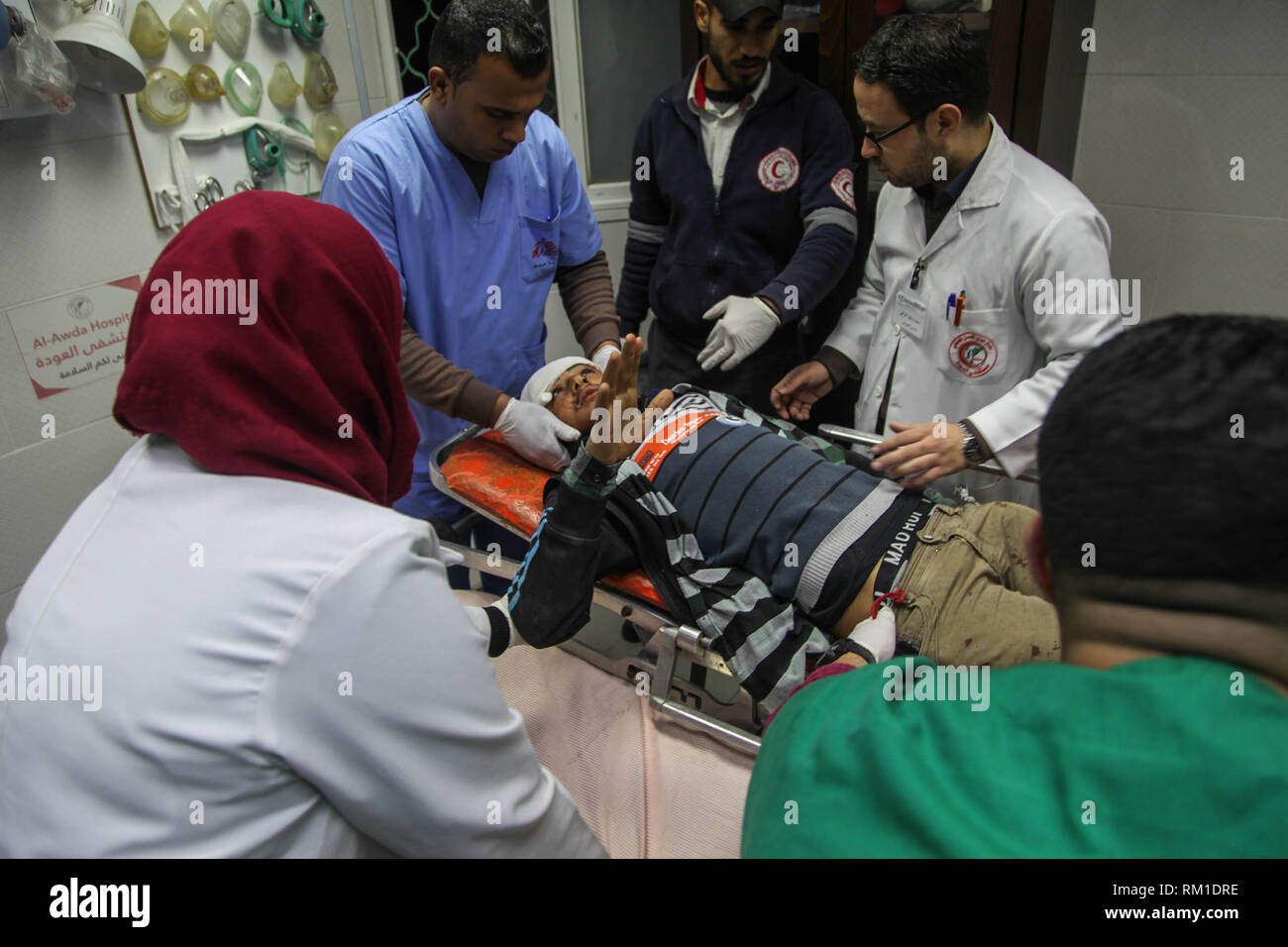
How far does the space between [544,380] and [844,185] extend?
3.69 ft

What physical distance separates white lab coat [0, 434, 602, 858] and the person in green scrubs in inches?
15.7

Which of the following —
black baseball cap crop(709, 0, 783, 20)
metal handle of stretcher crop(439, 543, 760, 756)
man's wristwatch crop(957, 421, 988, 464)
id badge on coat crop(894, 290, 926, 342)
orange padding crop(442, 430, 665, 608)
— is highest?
black baseball cap crop(709, 0, 783, 20)

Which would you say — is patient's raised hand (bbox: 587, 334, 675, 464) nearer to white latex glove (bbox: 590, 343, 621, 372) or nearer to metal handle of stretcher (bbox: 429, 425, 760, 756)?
metal handle of stretcher (bbox: 429, 425, 760, 756)

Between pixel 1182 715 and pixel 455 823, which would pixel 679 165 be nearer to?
pixel 455 823

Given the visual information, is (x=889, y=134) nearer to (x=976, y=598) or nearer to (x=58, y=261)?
(x=976, y=598)

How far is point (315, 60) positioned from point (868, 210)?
6.77 feet

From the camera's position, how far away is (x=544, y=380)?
7.24ft

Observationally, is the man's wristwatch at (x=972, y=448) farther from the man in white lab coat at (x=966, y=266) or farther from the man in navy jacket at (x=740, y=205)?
the man in navy jacket at (x=740, y=205)

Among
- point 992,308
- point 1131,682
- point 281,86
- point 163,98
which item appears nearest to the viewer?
point 1131,682

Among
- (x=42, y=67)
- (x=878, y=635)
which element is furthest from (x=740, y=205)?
(x=42, y=67)

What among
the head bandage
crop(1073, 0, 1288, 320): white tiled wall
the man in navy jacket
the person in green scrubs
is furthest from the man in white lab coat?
the person in green scrubs

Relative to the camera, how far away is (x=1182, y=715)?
55 cm

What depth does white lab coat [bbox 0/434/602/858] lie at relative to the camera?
82cm

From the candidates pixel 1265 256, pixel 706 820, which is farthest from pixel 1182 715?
pixel 1265 256
